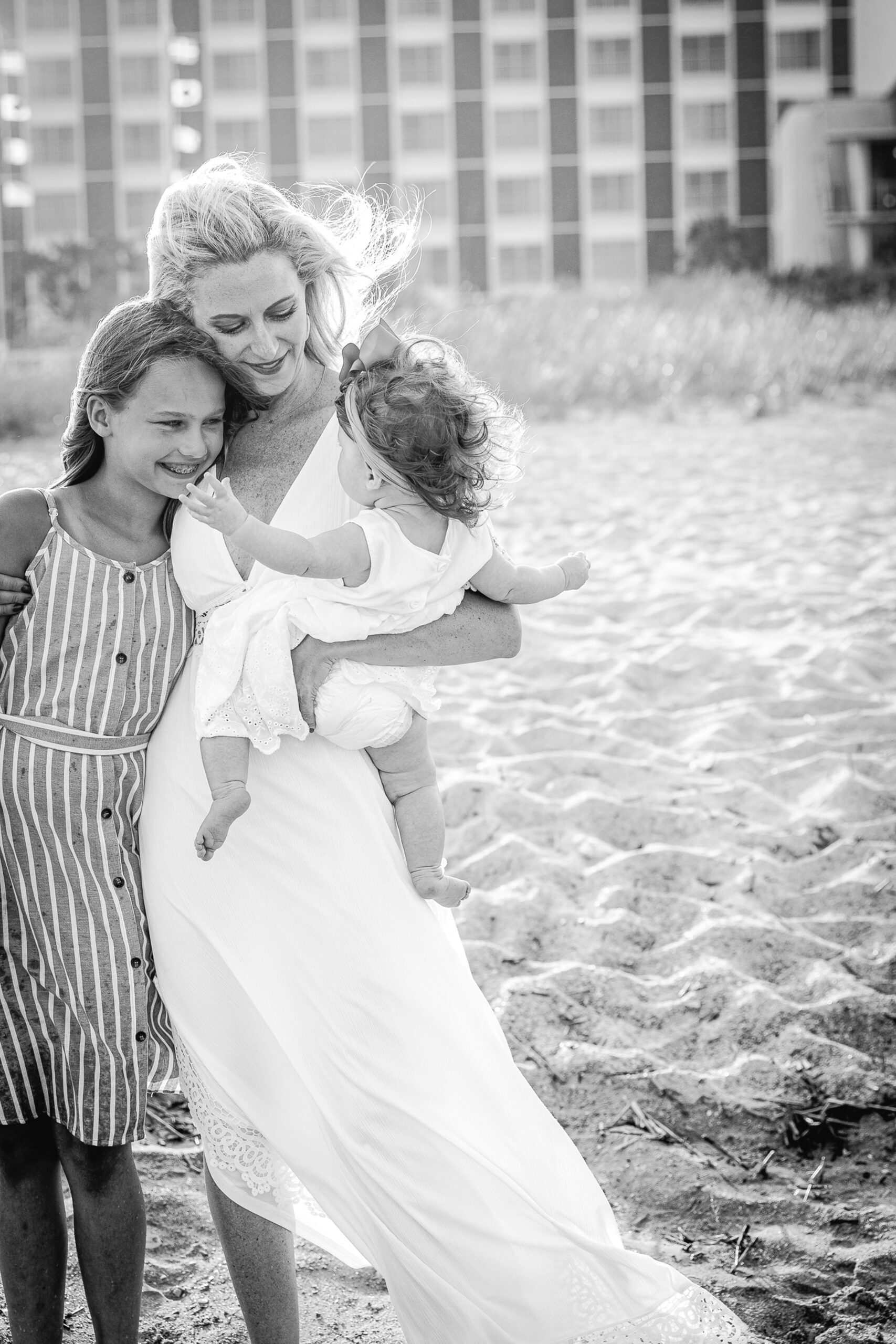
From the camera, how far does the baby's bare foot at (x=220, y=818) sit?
178 cm

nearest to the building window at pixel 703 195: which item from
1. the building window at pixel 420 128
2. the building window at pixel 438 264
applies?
the building window at pixel 438 264

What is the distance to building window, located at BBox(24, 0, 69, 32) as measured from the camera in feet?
138

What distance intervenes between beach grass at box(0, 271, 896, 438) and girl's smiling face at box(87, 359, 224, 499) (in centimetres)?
977

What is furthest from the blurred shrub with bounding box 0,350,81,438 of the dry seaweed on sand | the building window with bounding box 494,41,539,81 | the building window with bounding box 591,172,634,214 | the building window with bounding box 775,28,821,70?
the building window with bounding box 775,28,821,70

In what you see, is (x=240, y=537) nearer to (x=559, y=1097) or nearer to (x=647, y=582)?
(x=559, y=1097)

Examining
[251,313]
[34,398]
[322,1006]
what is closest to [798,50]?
[34,398]

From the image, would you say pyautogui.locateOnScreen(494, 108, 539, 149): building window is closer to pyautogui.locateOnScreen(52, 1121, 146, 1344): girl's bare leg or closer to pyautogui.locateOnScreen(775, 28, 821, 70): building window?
pyautogui.locateOnScreen(775, 28, 821, 70): building window

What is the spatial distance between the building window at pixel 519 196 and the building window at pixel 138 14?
12.9 m

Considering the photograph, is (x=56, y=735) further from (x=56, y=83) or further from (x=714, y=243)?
(x=56, y=83)

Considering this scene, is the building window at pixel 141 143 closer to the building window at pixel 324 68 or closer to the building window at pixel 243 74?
the building window at pixel 243 74

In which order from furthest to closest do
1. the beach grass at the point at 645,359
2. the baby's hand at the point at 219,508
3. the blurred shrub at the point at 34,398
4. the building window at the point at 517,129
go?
the building window at the point at 517,129, the beach grass at the point at 645,359, the blurred shrub at the point at 34,398, the baby's hand at the point at 219,508

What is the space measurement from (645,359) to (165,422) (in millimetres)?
12930

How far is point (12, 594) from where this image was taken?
6.16 ft

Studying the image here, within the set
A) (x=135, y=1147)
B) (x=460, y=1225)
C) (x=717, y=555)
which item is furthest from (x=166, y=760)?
(x=717, y=555)
